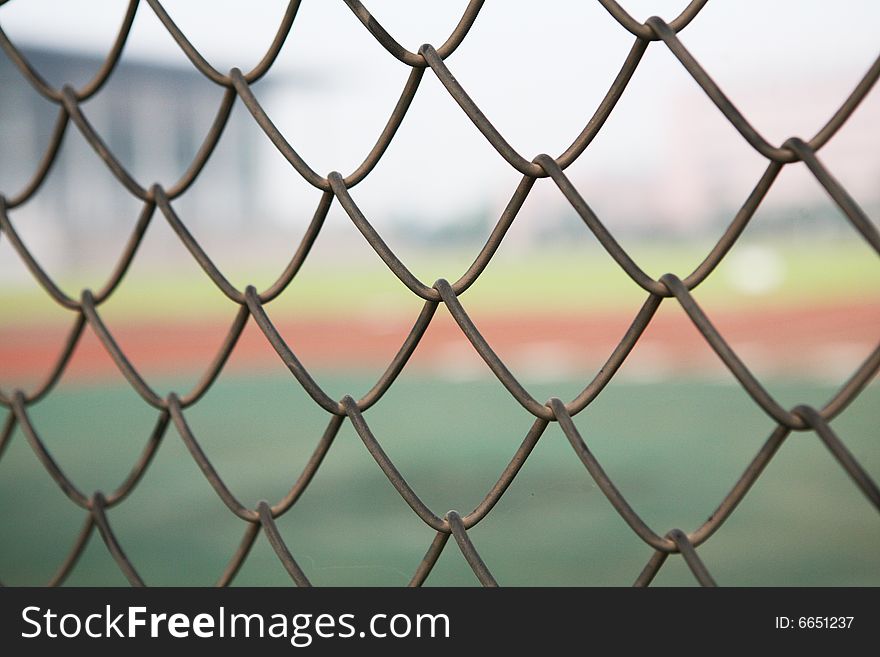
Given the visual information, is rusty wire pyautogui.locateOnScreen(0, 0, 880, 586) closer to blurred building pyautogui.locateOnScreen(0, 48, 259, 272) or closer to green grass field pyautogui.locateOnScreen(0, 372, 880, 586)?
green grass field pyautogui.locateOnScreen(0, 372, 880, 586)

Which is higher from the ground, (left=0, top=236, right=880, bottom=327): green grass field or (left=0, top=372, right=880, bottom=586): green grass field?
(left=0, top=236, right=880, bottom=327): green grass field

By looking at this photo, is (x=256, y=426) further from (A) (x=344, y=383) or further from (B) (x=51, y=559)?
(B) (x=51, y=559)

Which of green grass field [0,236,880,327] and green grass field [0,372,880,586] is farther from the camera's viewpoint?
green grass field [0,236,880,327]

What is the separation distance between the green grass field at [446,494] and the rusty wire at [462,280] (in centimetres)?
141

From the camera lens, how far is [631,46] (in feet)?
1.13

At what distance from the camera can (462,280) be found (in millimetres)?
380

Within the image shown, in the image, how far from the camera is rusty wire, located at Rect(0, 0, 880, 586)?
303mm

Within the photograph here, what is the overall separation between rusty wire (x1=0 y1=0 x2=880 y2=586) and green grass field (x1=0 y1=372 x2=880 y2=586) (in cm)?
141

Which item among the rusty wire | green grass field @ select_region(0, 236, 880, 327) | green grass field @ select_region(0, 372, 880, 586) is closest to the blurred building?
green grass field @ select_region(0, 236, 880, 327)

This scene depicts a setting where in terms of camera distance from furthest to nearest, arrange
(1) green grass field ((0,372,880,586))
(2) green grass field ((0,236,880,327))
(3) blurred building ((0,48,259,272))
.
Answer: (3) blurred building ((0,48,259,272))
(2) green grass field ((0,236,880,327))
(1) green grass field ((0,372,880,586))

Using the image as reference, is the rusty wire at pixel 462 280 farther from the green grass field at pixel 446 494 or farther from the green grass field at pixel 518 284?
the green grass field at pixel 518 284

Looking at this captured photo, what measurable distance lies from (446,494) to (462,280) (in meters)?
2.87

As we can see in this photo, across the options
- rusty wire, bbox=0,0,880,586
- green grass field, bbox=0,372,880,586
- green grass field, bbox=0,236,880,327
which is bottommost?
rusty wire, bbox=0,0,880,586

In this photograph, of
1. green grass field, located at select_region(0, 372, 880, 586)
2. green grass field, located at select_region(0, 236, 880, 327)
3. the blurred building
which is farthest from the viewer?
the blurred building
